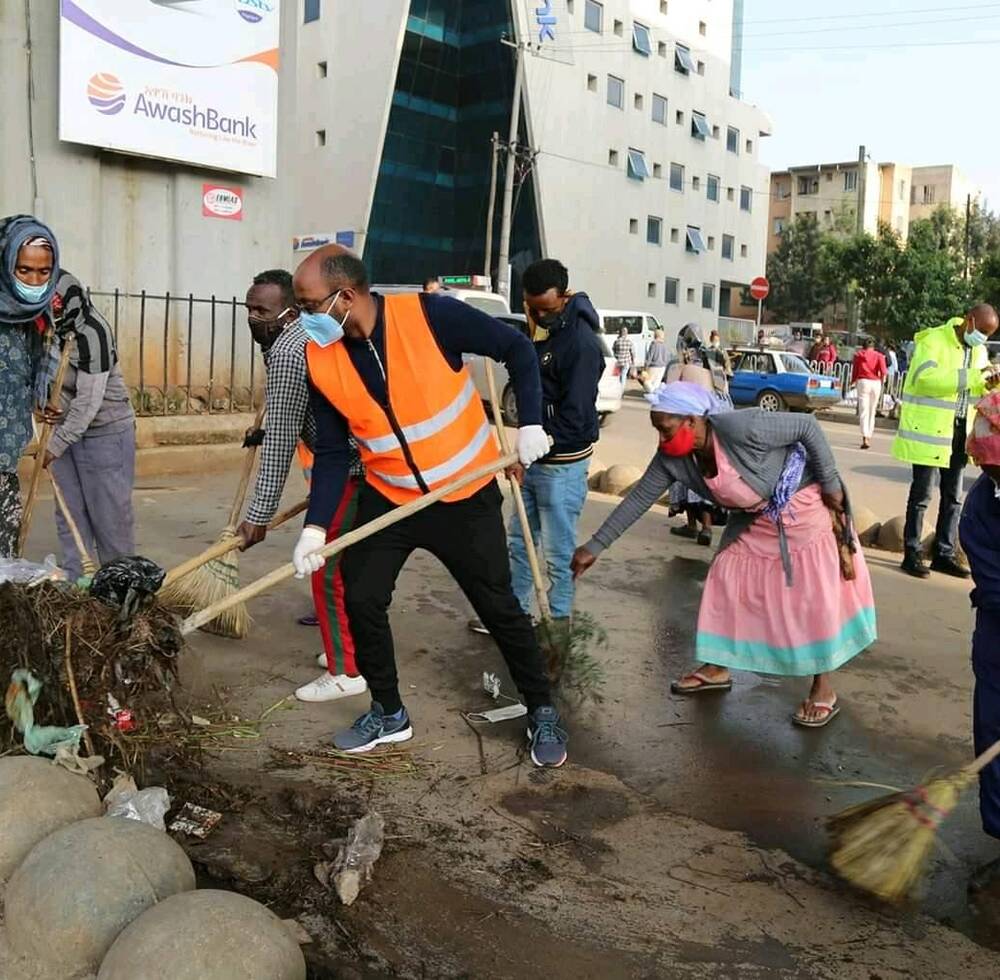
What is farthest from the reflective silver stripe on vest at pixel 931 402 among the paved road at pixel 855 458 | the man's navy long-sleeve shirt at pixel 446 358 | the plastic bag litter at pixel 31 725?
the plastic bag litter at pixel 31 725

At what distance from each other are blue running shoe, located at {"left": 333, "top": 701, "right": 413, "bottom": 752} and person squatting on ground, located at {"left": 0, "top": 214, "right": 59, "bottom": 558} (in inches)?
58.3

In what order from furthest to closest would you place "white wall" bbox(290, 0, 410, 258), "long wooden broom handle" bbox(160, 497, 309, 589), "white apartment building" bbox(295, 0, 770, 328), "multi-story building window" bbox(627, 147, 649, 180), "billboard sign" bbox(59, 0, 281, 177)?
"multi-story building window" bbox(627, 147, 649, 180) < "white apartment building" bbox(295, 0, 770, 328) < "white wall" bbox(290, 0, 410, 258) < "billboard sign" bbox(59, 0, 281, 177) < "long wooden broom handle" bbox(160, 497, 309, 589)

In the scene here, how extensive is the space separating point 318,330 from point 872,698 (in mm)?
2989

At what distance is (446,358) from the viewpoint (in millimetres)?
3426

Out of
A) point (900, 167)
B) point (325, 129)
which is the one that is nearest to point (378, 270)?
point (325, 129)

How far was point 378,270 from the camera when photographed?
1483 inches

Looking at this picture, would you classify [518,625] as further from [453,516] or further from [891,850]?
[891,850]

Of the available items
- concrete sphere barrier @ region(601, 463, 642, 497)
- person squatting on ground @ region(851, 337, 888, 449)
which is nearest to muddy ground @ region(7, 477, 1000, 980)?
concrete sphere barrier @ region(601, 463, 642, 497)

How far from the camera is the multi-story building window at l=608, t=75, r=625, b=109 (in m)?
40.2

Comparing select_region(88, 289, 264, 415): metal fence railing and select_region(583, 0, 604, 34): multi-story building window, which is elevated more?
select_region(583, 0, 604, 34): multi-story building window

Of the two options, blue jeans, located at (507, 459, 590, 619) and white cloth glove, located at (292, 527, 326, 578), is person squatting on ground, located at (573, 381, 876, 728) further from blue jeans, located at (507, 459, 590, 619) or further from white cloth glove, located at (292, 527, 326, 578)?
white cloth glove, located at (292, 527, 326, 578)

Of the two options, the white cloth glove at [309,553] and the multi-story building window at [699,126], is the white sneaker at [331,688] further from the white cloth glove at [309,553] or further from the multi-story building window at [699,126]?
the multi-story building window at [699,126]

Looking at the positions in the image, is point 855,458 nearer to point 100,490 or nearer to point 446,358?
point 100,490

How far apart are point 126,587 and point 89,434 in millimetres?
1575
